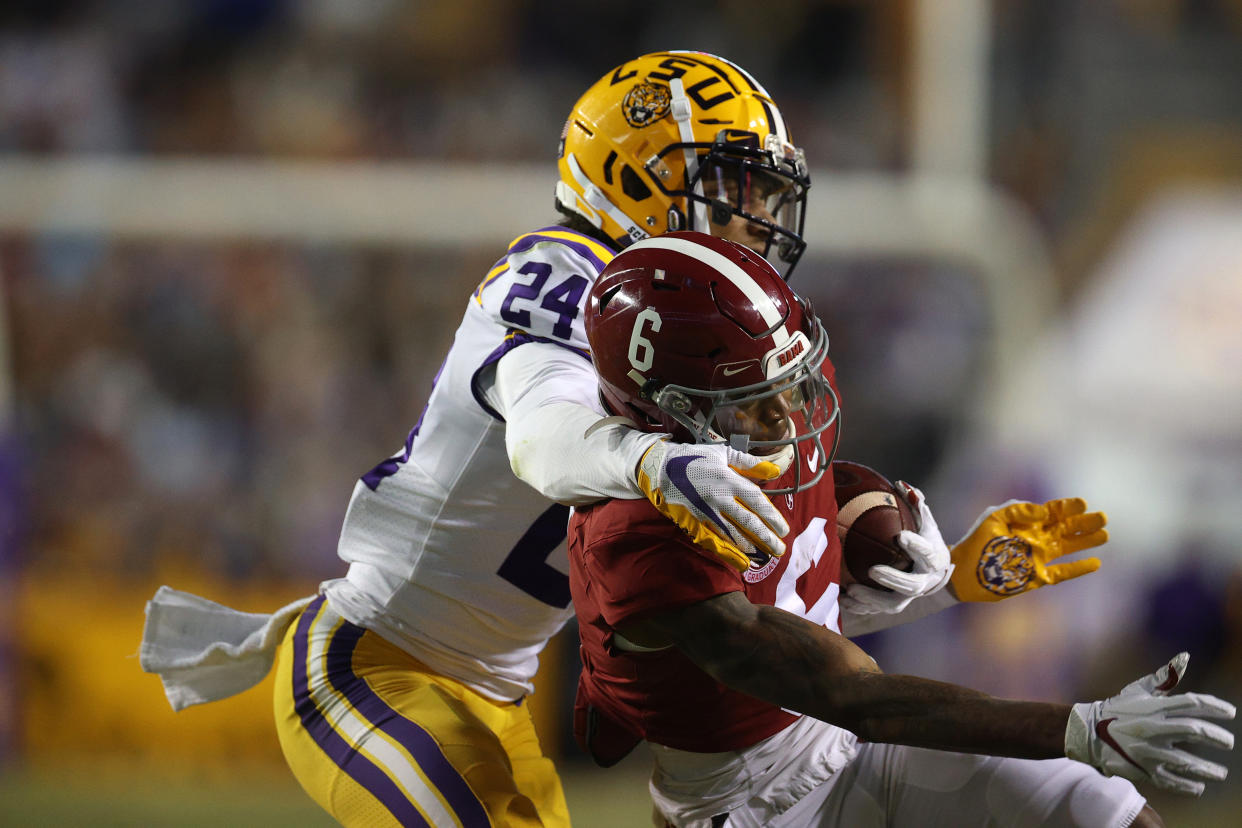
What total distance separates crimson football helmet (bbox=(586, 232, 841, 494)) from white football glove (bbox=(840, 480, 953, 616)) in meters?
0.32

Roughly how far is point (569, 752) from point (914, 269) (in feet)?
11.4

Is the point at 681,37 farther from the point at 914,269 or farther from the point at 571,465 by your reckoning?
the point at 571,465

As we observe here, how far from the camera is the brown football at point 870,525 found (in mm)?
2303

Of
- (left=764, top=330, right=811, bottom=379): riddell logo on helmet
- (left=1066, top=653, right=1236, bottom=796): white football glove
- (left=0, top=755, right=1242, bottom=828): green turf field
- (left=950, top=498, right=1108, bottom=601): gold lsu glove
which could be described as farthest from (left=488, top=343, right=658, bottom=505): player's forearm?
(left=0, top=755, right=1242, bottom=828): green turf field

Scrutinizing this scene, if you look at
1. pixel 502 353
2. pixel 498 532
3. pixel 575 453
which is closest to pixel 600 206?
pixel 502 353

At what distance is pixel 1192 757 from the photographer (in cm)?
150

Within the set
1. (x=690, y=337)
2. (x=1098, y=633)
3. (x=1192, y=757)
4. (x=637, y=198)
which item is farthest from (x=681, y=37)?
(x=1192, y=757)

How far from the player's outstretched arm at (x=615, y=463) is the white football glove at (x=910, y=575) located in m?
0.39

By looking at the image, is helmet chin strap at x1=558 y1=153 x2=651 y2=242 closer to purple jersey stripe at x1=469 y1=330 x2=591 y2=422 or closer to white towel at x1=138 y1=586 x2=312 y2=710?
purple jersey stripe at x1=469 y1=330 x2=591 y2=422

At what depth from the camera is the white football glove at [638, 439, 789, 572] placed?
1.69 metres

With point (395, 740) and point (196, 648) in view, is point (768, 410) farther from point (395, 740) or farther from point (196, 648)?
point (196, 648)

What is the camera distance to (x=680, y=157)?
8.06ft

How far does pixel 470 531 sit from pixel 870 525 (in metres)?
0.72

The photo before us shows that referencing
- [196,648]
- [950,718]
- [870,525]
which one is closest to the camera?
[950,718]
